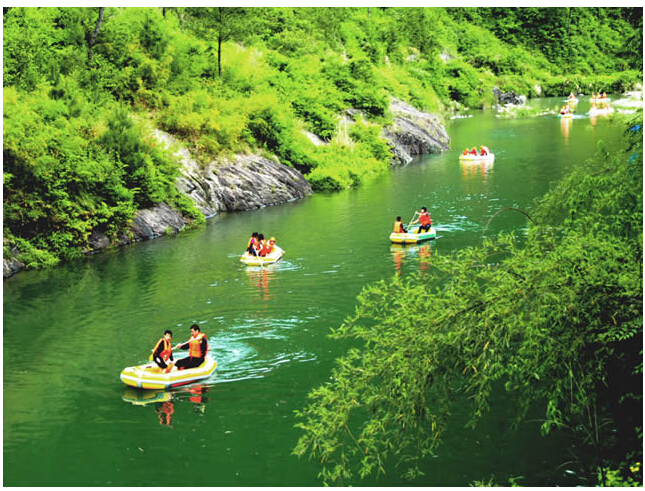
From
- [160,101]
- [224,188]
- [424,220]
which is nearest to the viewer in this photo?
[424,220]

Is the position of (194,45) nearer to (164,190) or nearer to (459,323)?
(164,190)

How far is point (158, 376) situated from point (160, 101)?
2469cm

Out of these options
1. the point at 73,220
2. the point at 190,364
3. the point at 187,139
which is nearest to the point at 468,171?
the point at 187,139

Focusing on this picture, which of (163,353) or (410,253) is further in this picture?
(410,253)

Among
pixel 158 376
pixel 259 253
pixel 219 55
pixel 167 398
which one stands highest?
pixel 219 55

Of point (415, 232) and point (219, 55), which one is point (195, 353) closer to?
point (415, 232)

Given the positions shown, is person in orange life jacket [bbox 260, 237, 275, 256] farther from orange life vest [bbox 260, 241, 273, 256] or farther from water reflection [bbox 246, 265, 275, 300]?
water reflection [bbox 246, 265, 275, 300]

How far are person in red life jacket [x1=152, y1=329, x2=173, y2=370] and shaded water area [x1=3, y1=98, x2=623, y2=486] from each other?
2.18 ft

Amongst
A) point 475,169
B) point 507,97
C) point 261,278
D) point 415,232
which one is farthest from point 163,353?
point 507,97

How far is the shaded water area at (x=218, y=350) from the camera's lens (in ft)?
41.3

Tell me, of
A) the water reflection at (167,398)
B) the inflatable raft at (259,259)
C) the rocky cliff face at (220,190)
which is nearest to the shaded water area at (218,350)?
the water reflection at (167,398)

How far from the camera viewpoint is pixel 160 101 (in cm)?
3778

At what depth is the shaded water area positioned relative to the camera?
12602 mm

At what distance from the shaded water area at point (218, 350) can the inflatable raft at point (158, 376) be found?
0.67ft
